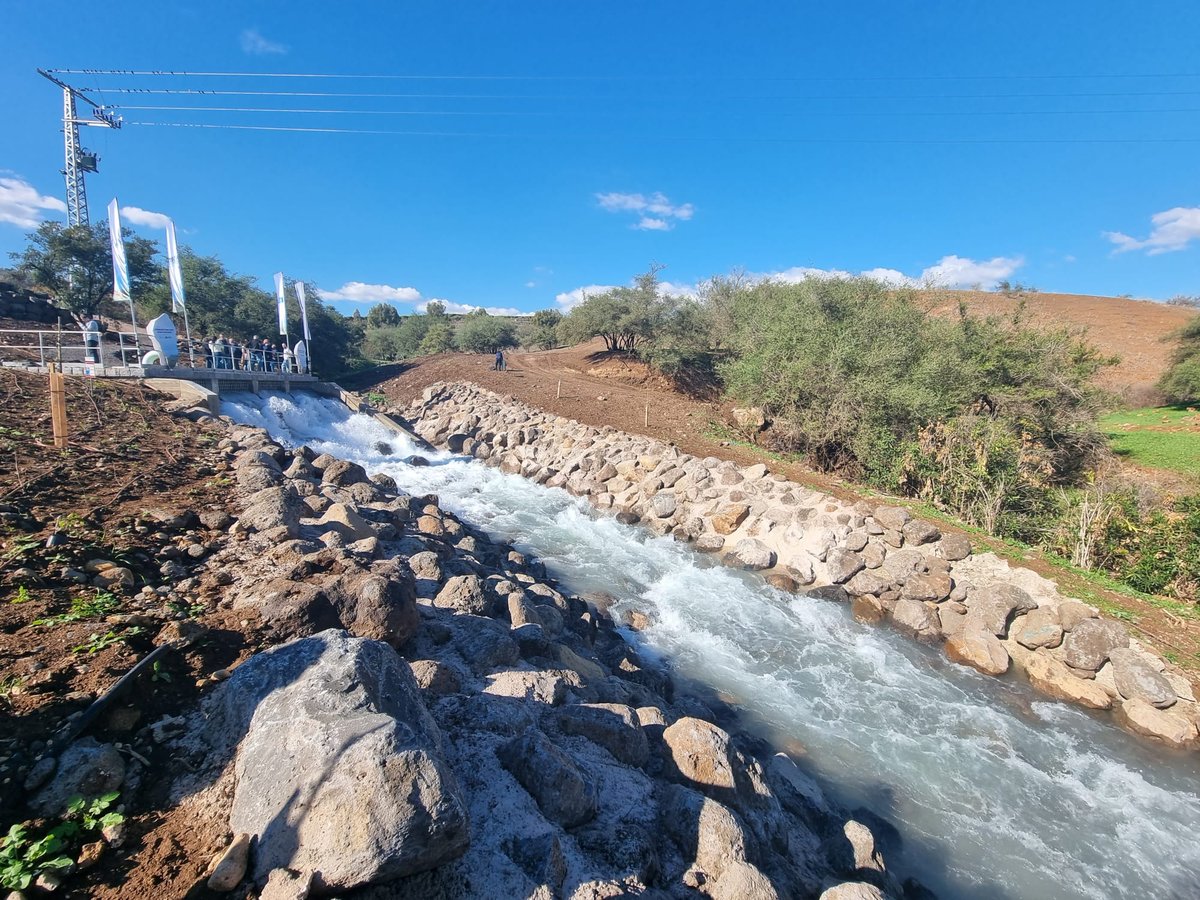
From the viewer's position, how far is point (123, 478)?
242 inches

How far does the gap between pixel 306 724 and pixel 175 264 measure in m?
16.6

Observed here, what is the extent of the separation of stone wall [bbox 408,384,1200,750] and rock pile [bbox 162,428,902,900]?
4.25m

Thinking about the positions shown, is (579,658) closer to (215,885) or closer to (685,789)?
(685,789)

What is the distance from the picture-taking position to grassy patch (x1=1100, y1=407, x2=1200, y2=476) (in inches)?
560

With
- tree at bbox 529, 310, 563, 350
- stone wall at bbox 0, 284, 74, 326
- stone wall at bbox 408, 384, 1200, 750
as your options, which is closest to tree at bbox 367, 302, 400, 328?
tree at bbox 529, 310, 563, 350

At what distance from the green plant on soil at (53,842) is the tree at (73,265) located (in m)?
26.1

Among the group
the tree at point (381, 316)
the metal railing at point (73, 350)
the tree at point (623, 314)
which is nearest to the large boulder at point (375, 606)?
the metal railing at point (73, 350)

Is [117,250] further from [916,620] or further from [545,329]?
[545,329]

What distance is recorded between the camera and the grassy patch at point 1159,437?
1423 cm

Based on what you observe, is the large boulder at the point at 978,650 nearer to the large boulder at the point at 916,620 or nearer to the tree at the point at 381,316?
the large boulder at the point at 916,620

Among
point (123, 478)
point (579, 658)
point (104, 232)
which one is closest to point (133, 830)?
point (579, 658)

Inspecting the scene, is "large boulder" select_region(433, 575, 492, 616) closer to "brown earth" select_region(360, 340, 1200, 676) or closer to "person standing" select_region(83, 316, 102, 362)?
"brown earth" select_region(360, 340, 1200, 676)

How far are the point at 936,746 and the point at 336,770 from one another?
6.33m

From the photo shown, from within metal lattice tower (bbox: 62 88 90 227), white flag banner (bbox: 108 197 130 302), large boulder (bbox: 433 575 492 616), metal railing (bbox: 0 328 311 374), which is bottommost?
large boulder (bbox: 433 575 492 616)
